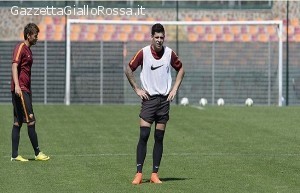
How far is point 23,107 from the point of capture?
1548 centimetres

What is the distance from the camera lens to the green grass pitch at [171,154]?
12.5 metres

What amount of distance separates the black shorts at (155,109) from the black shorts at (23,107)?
3078 millimetres

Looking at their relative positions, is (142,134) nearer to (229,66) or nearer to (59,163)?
(59,163)

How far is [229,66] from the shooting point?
36.7m

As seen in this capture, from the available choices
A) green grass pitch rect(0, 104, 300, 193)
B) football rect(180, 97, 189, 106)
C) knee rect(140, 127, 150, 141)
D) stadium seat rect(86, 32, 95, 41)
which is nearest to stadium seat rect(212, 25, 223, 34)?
stadium seat rect(86, 32, 95, 41)

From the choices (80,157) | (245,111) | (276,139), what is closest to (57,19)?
(245,111)

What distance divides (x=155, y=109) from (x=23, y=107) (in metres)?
3.26

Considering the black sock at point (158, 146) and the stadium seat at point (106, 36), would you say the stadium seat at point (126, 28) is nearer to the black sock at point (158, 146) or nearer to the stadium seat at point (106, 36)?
the stadium seat at point (106, 36)

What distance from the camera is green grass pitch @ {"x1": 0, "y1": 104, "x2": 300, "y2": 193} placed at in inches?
490

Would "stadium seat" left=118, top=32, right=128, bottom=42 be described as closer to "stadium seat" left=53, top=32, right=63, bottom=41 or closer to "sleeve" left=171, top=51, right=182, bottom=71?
"stadium seat" left=53, top=32, right=63, bottom=41

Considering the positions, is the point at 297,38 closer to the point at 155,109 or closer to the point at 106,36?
the point at 106,36

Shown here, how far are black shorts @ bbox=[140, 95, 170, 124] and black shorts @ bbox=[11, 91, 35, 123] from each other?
308cm

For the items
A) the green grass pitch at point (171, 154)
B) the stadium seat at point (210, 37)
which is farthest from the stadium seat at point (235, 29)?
the green grass pitch at point (171, 154)

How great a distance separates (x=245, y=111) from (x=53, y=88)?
8.83 metres
